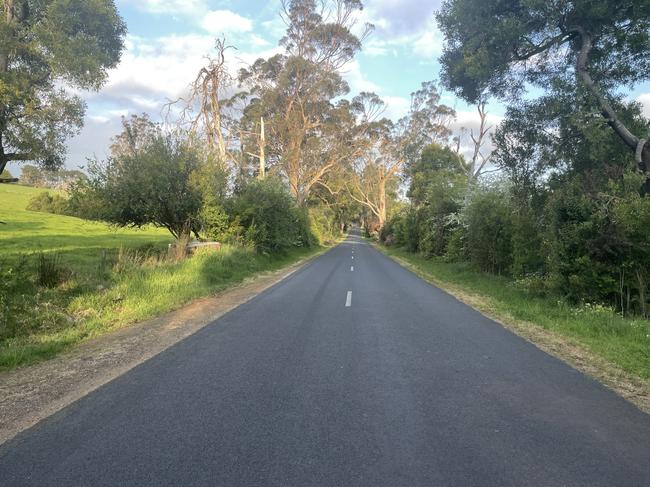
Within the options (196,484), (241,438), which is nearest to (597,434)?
(241,438)

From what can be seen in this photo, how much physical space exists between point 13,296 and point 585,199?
465 inches

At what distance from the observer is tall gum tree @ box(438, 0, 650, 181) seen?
39.4 ft

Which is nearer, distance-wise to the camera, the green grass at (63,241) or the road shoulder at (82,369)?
the road shoulder at (82,369)

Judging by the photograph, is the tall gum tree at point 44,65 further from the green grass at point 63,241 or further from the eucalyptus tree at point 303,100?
the eucalyptus tree at point 303,100

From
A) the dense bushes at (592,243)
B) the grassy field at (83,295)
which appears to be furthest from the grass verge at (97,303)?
the dense bushes at (592,243)

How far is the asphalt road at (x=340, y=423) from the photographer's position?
131 inches

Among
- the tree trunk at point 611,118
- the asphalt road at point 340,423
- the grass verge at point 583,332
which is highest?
the tree trunk at point 611,118

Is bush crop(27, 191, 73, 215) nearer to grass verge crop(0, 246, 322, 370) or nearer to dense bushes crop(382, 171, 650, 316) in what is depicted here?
grass verge crop(0, 246, 322, 370)

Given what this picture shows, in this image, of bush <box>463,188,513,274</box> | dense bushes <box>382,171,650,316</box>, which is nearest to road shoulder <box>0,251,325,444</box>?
dense bushes <box>382,171,650,316</box>

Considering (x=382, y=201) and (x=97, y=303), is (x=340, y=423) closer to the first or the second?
(x=97, y=303)

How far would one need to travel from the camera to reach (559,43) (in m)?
13.4

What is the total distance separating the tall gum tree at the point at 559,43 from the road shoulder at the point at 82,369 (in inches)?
424

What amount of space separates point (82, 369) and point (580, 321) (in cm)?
849

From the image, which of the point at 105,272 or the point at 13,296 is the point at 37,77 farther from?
the point at 13,296
